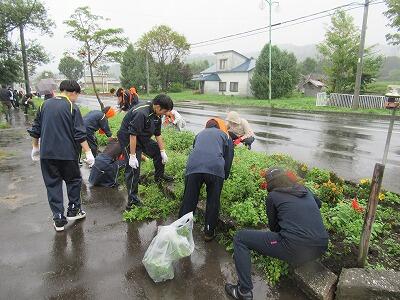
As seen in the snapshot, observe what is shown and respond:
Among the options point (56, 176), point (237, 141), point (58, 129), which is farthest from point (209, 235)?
point (237, 141)

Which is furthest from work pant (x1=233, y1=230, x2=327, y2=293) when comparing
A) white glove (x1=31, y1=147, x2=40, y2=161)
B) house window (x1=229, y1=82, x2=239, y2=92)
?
house window (x1=229, y1=82, x2=239, y2=92)

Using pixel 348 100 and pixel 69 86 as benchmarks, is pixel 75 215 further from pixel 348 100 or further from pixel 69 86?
pixel 348 100

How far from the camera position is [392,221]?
4121 mm

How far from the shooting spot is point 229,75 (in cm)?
4088

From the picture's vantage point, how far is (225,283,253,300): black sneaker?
2.86 metres

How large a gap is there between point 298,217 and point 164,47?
46.7 m

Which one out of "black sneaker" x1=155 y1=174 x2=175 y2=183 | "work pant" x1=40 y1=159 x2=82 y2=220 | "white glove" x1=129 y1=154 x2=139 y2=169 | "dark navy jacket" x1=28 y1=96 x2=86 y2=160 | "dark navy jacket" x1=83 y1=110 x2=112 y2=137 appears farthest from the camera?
"dark navy jacket" x1=83 y1=110 x2=112 y2=137

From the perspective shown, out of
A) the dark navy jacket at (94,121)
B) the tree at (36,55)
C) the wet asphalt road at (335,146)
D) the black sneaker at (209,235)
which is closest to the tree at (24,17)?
the tree at (36,55)

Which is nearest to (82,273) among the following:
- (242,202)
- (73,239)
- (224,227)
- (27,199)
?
(73,239)

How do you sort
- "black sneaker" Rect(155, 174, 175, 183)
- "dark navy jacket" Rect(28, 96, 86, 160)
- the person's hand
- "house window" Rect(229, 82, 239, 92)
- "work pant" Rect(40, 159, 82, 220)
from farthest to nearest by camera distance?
"house window" Rect(229, 82, 239, 92)
the person's hand
"black sneaker" Rect(155, 174, 175, 183)
"work pant" Rect(40, 159, 82, 220)
"dark navy jacket" Rect(28, 96, 86, 160)

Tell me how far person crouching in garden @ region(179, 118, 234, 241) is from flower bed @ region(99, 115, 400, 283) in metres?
0.38

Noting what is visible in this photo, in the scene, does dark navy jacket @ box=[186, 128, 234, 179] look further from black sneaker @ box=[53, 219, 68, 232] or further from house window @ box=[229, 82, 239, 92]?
house window @ box=[229, 82, 239, 92]

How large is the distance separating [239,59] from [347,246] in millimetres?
41918

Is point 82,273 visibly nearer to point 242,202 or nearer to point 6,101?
point 242,202
